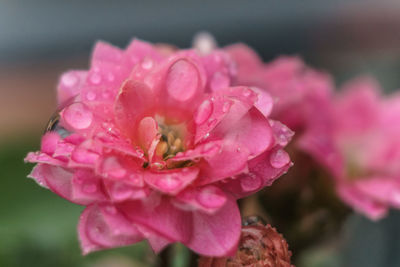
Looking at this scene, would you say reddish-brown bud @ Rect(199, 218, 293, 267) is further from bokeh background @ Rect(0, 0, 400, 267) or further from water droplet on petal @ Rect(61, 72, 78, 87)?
bokeh background @ Rect(0, 0, 400, 267)

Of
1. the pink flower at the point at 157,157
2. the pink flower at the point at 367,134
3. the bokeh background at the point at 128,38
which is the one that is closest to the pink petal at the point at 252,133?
the pink flower at the point at 157,157

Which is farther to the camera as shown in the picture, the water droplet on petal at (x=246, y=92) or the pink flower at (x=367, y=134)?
the pink flower at (x=367, y=134)

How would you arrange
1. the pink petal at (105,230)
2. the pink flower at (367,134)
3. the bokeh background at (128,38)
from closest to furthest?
the pink petal at (105,230), the pink flower at (367,134), the bokeh background at (128,38)

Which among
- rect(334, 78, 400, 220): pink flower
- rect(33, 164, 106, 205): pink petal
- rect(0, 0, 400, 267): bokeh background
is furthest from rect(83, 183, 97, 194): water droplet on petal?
rect(0, 0, 400, 267): bokeh background

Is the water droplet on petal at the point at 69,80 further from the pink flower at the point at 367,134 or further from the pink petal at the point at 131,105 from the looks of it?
the pink flower at the point at 367,134

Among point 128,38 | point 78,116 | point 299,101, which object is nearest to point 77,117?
point 78,116

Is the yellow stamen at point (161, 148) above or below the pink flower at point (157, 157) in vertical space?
below

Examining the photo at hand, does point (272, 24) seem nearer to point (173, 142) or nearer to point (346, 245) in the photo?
point (346, 245)

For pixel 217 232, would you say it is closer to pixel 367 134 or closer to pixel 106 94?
pixel 106 94
